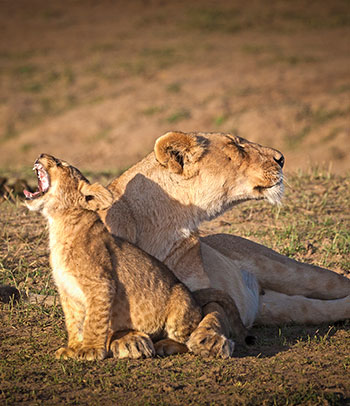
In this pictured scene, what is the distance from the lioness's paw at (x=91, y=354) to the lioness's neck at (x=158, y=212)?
95cm

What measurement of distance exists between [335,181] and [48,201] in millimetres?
5097

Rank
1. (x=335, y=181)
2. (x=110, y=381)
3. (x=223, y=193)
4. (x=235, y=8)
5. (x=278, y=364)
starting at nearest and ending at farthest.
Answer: (x=110, y=381) → (x=278, y=364) → (x=223, y=193) → (x=335, y=181) → (x=235, y=8)

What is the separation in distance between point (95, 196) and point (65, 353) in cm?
83

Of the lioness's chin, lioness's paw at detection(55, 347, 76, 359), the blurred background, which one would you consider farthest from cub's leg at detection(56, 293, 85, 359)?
the blurred background

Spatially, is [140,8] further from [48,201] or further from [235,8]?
[48,201]

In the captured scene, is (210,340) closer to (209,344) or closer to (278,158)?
(209,344)

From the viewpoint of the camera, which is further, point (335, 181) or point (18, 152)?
point (18, 152)

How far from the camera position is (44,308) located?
16.4 feet

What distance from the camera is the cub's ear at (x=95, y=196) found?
3.91m

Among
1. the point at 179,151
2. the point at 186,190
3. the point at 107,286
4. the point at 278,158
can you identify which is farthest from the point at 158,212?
the point at 107,286

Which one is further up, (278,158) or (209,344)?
(278,158)

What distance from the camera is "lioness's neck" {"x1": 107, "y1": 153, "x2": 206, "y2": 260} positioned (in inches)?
179

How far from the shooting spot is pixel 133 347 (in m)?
3.77

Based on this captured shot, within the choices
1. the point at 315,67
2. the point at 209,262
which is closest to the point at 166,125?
the point at 315,67
